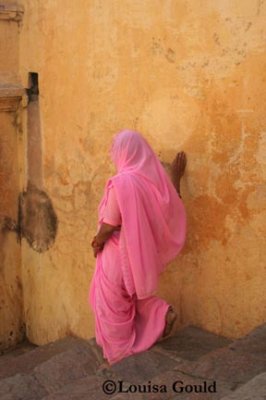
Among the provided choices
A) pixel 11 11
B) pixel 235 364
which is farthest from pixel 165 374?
pixel 11 11

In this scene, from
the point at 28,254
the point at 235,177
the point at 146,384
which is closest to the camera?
the point at 146,384

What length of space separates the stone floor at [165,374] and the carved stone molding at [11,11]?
294cm

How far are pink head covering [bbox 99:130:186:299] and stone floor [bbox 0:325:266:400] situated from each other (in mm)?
458

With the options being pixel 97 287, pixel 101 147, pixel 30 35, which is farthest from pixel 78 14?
pixel 97 287

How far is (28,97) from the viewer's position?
5.53m

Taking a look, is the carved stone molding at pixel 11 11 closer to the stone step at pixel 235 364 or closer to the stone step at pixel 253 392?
the stone step at pixel 235 364

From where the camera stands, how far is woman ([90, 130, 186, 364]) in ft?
11.9

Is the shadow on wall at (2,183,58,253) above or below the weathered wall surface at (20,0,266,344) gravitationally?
below

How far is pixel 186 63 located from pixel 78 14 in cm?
130

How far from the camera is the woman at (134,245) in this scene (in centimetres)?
364

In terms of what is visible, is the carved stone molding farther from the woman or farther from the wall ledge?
the woman

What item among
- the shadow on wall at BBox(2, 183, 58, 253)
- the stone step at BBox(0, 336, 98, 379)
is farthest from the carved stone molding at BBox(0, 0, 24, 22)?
the stone step at BBox(0, 336, 98, 379)

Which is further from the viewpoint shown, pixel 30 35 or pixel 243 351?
pixel 30 35

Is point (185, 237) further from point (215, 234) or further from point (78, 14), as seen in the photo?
point (78, 14)
